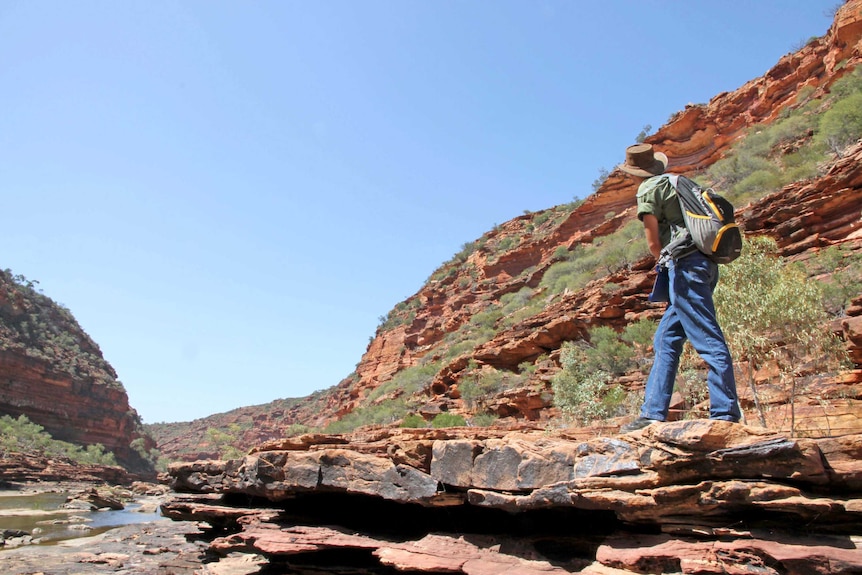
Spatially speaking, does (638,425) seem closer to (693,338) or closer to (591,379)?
(693,338)

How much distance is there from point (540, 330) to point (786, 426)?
12599 mm

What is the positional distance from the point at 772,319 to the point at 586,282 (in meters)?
17.7

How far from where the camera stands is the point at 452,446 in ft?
14.2

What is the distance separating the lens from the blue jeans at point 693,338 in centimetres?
313

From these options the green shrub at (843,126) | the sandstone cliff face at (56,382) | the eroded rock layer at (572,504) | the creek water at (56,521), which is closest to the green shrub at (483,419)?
the creek water at (56,521)

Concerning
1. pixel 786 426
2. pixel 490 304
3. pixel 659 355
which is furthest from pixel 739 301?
pixel 490 304

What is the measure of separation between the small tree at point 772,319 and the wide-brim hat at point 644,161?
5525 mm

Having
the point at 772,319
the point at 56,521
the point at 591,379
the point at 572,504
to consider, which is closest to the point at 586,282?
the point at 591,379

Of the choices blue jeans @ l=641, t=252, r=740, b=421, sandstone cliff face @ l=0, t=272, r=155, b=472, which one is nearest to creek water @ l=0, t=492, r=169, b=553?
blue jeans @ l=641, t=252, r=740, b=421

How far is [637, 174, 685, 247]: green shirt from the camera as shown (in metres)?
3.64

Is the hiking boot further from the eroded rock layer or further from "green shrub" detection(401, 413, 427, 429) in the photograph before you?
"green shrub" detection(401, 413, 427, 429)

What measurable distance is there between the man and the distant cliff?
4.92 meters

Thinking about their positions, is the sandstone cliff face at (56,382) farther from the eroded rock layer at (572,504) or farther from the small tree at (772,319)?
the small tree at (772,319)

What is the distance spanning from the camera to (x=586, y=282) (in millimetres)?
26328
